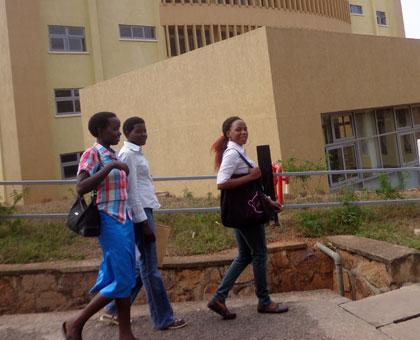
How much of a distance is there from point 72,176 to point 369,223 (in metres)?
18.5

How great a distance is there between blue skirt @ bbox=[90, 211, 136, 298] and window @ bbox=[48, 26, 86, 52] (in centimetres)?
2083

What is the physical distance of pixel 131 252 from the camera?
357cm

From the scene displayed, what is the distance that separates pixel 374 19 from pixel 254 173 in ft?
130

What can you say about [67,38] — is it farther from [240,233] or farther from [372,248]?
[240,233]

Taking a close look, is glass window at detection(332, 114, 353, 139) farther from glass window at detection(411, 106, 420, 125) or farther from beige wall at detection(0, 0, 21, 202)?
beige wall at detection(0, 0, 21, 202)

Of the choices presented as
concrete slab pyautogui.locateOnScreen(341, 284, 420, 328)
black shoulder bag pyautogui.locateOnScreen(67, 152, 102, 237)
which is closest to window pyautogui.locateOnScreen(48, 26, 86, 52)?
black shoulder bag pyautogui.locateOnScreen(67, 152, 102, 237)

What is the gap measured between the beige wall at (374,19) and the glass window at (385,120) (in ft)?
77.7

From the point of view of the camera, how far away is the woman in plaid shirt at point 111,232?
3.50m

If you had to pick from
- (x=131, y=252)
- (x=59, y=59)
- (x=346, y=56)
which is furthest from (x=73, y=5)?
(x=131, y=252)

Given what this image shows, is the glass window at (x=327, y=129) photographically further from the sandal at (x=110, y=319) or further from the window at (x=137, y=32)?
the window at (x=137, y=32)

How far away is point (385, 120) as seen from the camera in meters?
15.8

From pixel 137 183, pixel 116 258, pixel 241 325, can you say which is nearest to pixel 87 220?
pixel 116 258

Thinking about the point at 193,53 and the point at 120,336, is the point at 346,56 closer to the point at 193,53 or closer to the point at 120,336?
the point at 193,53

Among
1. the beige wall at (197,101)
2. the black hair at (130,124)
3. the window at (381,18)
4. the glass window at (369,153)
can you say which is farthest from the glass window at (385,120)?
the window at (381,18)
